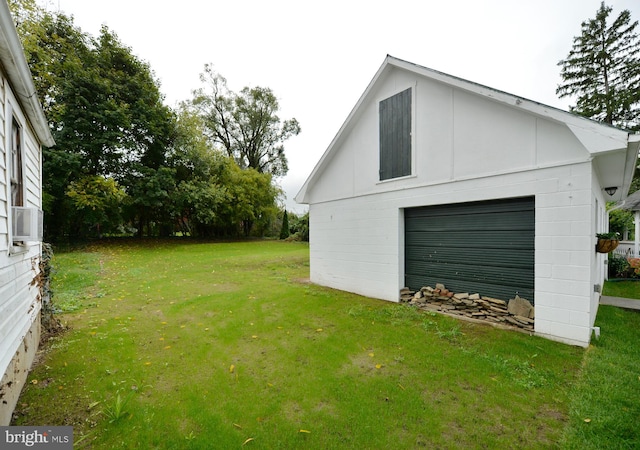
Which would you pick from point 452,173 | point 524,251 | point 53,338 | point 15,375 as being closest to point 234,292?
point 53,338

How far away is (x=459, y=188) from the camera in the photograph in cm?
532

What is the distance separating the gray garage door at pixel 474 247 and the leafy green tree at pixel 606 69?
2131 centimetres

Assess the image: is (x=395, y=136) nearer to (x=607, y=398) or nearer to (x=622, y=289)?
(x=607, y=398)

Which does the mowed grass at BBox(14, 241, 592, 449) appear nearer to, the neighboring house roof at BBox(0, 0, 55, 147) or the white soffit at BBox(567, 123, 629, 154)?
the white soffit at BBox(567, 123, 629, 154)

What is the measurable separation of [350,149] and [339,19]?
18.4 feet

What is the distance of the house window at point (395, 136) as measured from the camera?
6.14 m

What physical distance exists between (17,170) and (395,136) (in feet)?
21.7

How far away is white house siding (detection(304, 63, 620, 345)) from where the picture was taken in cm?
405

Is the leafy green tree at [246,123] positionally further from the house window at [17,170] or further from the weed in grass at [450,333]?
the weed in grass at [450,333]

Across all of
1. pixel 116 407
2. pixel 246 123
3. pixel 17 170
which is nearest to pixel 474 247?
pixel 116 407

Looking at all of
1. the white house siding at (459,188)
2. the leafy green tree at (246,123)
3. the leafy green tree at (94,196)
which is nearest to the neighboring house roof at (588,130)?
the white house siding at (459,188)

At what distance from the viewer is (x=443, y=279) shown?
18.8 feet

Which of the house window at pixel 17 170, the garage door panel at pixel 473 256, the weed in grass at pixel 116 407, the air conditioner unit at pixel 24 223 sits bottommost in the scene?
the weed in grass at pixel 116 407

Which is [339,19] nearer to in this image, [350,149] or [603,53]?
[350,149]
